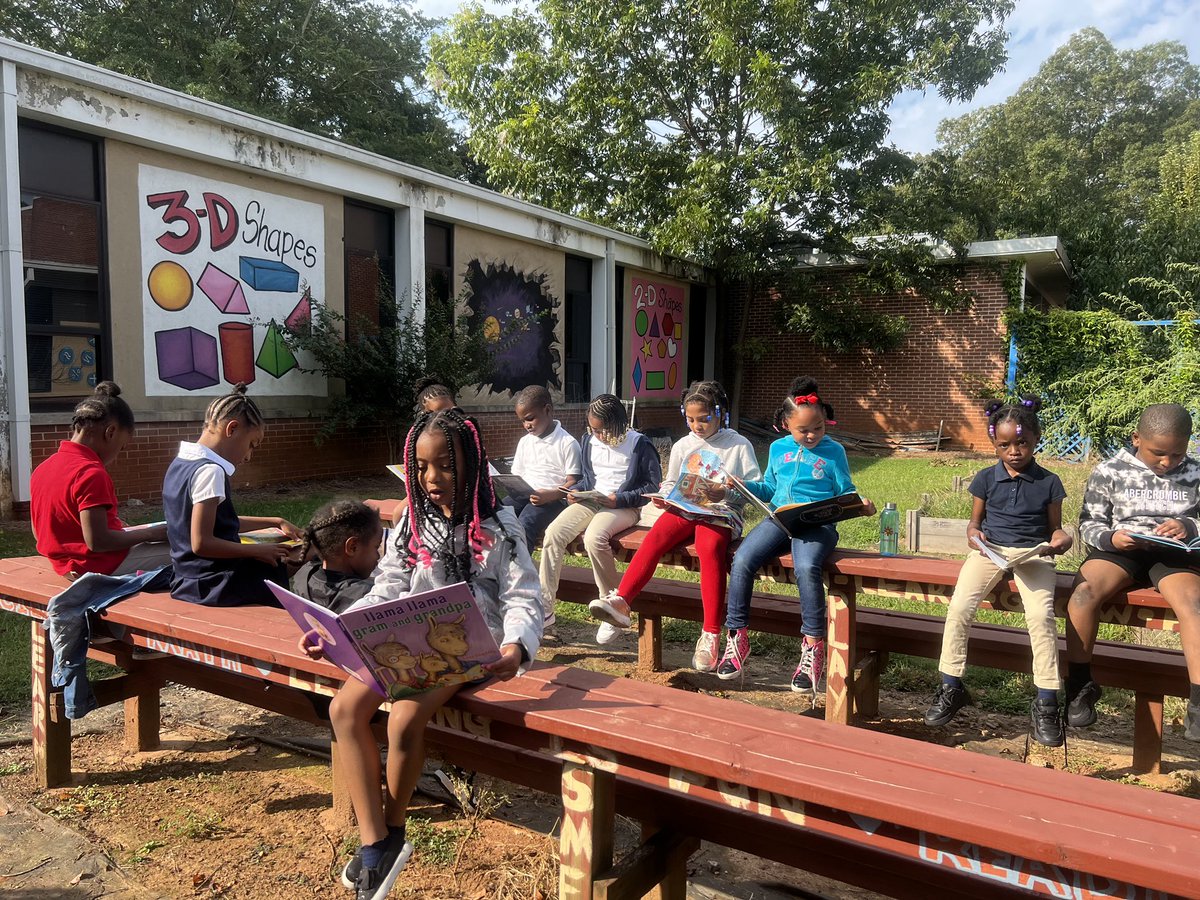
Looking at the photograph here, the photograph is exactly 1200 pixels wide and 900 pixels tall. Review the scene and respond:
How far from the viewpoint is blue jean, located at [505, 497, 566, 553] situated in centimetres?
529

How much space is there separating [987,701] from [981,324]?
1496 centimetres

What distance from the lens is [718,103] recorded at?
17578 mm

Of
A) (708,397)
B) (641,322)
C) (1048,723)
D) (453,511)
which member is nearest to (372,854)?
(453,511)

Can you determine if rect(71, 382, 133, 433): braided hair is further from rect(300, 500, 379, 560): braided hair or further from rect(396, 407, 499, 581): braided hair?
rect(396, 407, 499, 581): braided hair

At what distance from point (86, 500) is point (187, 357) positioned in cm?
701

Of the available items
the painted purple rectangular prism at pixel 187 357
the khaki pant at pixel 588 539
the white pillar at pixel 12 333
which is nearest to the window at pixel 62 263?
the white pillar at pixel 12 333

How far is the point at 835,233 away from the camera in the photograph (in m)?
17.2

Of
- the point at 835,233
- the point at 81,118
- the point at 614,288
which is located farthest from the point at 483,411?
the point at 835,233

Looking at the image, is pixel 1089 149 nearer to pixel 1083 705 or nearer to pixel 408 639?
pixel 1083 705

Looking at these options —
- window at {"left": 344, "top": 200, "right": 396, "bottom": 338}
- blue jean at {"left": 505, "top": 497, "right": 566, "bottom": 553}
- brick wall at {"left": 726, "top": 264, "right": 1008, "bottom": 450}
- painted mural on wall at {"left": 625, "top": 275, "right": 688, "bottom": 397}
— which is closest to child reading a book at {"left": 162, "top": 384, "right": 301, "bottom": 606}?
blue jean at {"left": 505, "top": 497, "right": 566, "bottom": 553}

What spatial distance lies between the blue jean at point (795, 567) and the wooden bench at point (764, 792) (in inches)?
64.7

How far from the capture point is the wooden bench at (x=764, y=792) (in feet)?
5.51

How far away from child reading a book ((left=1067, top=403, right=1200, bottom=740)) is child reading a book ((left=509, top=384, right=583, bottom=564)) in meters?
2.82

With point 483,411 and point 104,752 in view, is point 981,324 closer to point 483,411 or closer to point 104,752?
point 483,411
